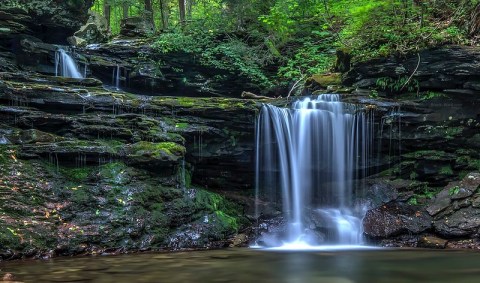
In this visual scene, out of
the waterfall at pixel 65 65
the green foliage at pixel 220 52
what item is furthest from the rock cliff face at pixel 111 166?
the green foliage at pixel 220 52

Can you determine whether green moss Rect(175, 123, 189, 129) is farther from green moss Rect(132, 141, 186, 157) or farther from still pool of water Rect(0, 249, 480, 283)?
still pool of water Rect(0, 249, 480, 283)

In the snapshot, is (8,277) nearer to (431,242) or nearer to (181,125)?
(181,125)

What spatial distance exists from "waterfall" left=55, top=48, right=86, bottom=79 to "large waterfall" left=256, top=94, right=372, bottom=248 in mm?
7031

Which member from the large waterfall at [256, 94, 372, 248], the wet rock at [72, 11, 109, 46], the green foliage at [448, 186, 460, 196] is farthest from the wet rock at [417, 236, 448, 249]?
the wet rock at [72, 11, 109, 46]

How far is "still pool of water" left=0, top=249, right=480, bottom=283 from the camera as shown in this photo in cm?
535

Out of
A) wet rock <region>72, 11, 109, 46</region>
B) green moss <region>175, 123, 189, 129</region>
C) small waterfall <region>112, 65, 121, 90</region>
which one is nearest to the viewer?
green moss <region>175, 123, 189, 129</region>

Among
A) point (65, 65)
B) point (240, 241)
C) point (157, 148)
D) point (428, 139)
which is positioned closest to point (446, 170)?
point (428, 139)

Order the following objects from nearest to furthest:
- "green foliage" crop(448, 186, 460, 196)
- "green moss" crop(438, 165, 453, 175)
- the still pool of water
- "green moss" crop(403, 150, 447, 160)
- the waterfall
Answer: the still pool of water < "green foliage" crop(448, 186, 460, 196) < "green moss" crop(438, 165, 453, 175) < "green moss" crop(403, 150, 447, 160) < the waterfall

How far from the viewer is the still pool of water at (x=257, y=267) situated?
211 inches

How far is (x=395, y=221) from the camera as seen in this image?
9414mm

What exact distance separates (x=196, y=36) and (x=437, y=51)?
9227 mm

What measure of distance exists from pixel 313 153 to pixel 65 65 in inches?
349

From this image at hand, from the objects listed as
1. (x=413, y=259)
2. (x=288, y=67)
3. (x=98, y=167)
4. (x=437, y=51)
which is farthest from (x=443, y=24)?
(x=98, y=167)

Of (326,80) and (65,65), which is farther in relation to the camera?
(65,65)
